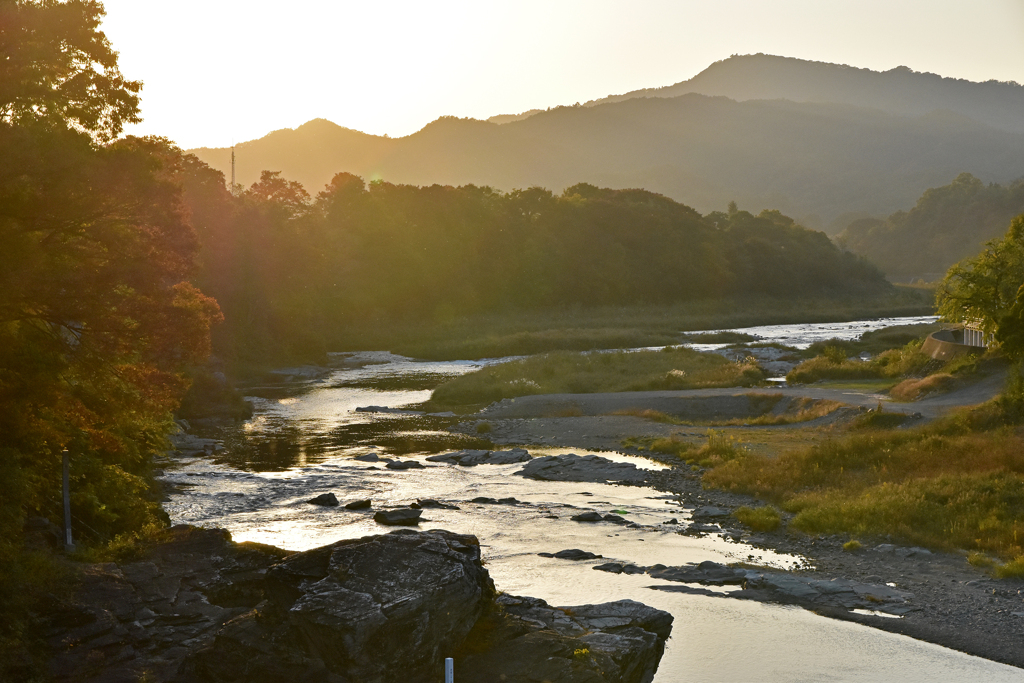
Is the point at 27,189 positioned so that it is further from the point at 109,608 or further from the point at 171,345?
the point at 109,608

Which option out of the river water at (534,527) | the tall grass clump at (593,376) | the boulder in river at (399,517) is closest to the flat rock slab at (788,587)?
the river water at (534,527)

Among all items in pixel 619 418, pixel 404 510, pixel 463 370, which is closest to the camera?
pixel 404 510

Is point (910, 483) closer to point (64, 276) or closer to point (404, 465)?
point (404, 465)

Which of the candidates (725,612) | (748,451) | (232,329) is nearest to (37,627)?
(725,612)

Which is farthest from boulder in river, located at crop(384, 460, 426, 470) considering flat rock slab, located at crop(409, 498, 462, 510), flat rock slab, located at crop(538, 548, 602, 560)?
flat rock slab, located at crop(538, 548, 602, 560)

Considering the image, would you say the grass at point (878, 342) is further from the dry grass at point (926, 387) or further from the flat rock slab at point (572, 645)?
the flat rock slab at point (572, 645)

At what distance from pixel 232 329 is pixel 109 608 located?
2349 inches

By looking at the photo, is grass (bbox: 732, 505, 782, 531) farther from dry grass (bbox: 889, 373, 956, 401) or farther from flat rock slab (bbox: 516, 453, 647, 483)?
dry grass (bbox: 889, 373, 956, 401)

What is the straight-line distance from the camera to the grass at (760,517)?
75.5 feet

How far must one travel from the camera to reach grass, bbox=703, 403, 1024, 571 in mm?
21172

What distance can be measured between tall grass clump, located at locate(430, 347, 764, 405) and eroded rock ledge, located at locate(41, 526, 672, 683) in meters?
34.1

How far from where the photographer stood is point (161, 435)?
26.7m

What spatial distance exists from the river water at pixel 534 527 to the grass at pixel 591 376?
696cm

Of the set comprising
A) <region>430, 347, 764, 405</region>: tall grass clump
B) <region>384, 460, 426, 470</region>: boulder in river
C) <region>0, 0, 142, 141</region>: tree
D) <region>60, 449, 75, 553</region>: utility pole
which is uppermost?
<region>0, 0, 142, 141</region>: tree
